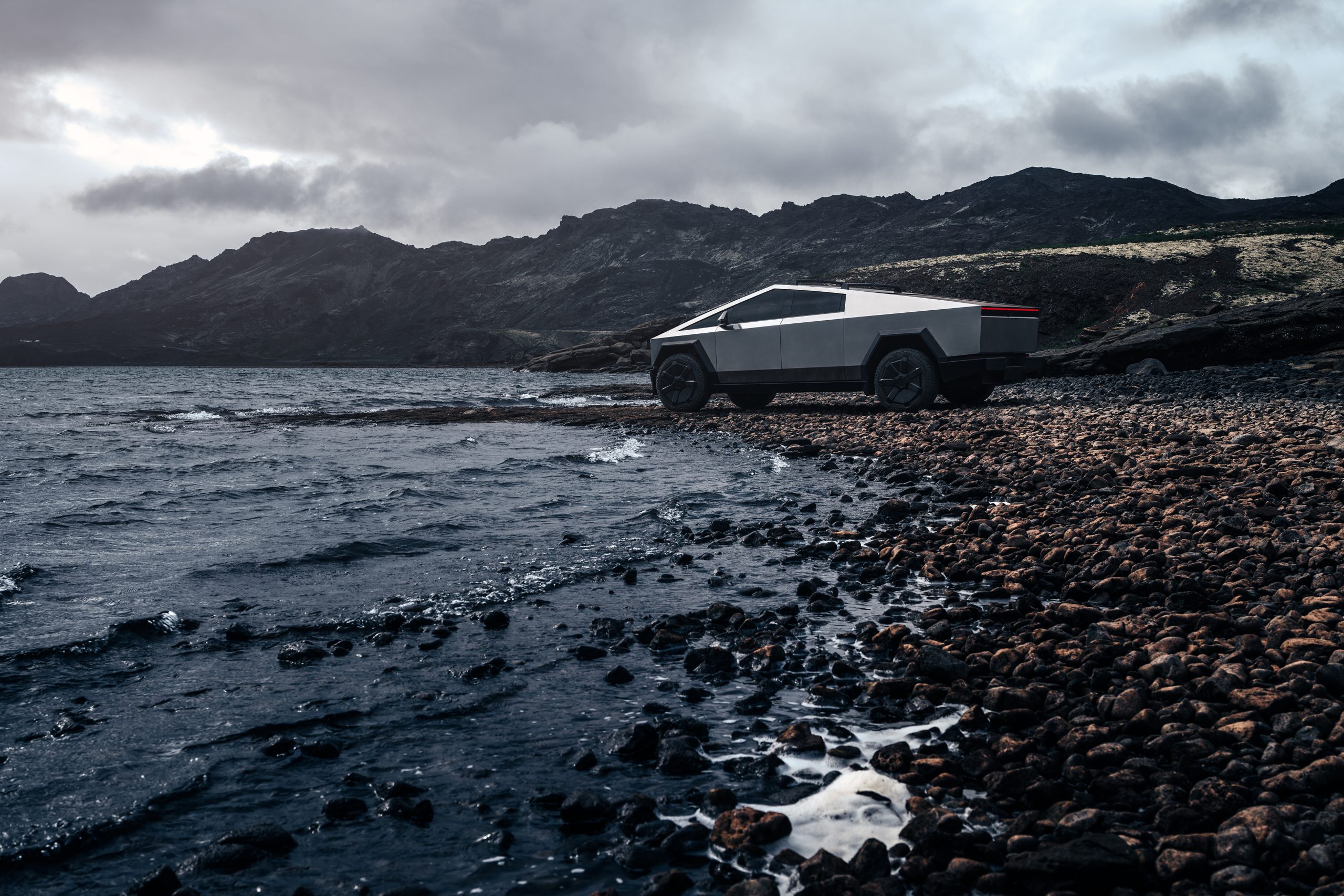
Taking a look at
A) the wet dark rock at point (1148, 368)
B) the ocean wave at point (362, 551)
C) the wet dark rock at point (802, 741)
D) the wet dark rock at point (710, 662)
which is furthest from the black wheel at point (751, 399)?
the wet dark rock at point (802, 741)

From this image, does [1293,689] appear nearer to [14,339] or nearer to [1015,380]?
[1015,380]

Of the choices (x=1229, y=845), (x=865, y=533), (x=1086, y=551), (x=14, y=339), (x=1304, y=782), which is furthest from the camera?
(x=14, y=339)

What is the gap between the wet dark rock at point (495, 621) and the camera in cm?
400

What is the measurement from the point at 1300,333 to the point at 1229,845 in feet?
53.9

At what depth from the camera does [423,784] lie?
249cm

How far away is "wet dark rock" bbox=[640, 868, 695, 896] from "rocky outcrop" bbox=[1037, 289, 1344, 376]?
Answer: 53.9 feet

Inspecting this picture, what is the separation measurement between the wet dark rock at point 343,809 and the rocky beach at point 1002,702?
21.2 inches

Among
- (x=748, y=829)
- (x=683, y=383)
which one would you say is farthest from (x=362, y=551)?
(x=683, y=383)

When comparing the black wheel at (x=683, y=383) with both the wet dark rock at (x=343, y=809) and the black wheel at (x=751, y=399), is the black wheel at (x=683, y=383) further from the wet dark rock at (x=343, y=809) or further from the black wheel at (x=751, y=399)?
the wet dark rock at (x=343, y=809)

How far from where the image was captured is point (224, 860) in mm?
2086

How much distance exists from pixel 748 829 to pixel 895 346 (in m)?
9.79

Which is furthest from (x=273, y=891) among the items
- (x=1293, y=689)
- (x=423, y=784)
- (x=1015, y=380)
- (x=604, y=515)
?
(x=1015, y=380)

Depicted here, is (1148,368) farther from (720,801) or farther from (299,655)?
(299,655)

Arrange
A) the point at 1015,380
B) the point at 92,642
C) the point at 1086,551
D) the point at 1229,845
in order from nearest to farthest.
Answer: the point at 1229,845 < the point at 92,642 < the point at 1086,551 < the point at 1015,380
